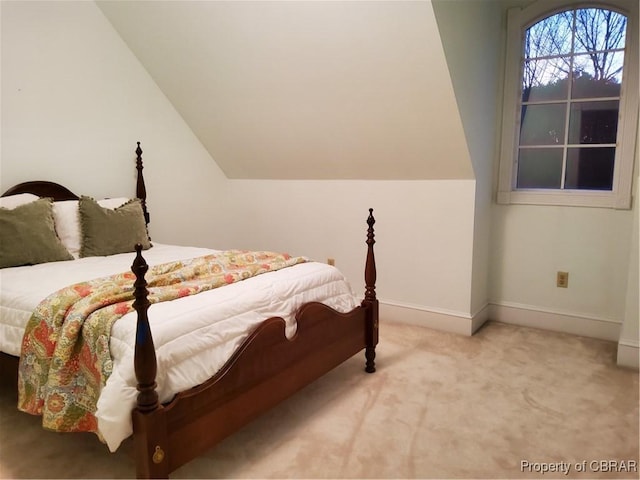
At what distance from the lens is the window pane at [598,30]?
3004 mm

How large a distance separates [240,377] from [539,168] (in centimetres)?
266

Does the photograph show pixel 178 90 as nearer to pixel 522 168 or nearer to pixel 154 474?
pixel 522 168

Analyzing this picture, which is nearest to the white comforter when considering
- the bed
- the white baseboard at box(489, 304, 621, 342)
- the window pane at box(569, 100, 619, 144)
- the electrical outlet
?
the bed

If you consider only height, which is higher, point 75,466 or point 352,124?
point 352,124

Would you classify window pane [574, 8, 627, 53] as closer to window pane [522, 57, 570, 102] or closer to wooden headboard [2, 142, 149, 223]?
window pane [522, 57, 570, 102]

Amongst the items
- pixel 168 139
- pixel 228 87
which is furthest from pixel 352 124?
pixel 168 139

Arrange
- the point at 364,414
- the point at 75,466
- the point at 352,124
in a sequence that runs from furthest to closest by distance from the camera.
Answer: the point at 352,124, the point at 364,414, the point at 75,466

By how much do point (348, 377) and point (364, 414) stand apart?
16.6 inches

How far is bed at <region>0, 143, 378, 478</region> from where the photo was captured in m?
1.49

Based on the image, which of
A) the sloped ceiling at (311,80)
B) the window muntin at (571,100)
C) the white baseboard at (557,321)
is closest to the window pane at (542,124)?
the window muntin at (571,100)

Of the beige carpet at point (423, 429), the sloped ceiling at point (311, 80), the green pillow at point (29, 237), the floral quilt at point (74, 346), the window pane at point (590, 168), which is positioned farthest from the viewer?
the window pane at point (590, 168)

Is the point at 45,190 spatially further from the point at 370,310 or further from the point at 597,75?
the point at 597,75

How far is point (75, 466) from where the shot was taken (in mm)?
1862

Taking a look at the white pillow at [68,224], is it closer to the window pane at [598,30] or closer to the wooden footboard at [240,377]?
the wooden footboard at [240,377]
